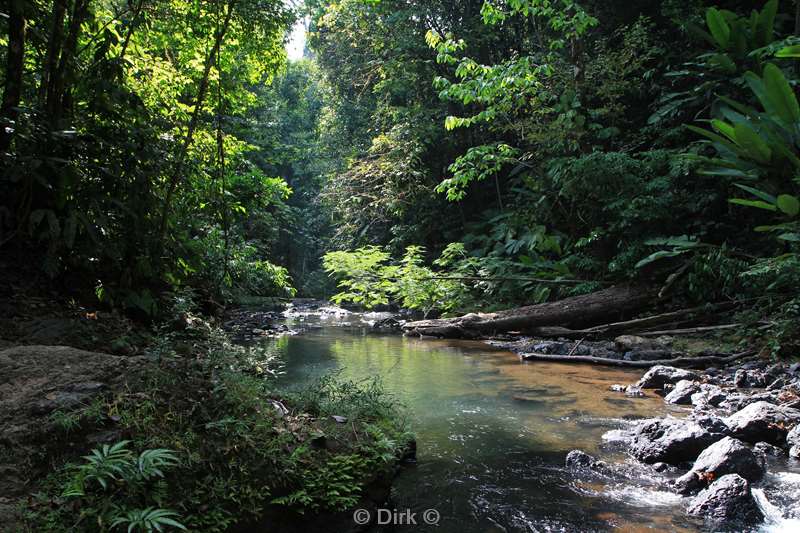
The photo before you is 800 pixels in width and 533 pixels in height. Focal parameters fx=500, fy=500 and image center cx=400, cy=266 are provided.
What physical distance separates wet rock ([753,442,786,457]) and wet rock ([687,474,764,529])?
978 millimetres

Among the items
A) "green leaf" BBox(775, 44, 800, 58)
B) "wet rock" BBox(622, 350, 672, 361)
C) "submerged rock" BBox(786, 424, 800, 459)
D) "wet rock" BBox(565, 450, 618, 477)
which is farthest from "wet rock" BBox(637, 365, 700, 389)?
"green leaf" BBox(775, 44, 800, 58)

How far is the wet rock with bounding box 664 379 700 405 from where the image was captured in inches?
225

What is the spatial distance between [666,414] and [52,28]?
6.92m

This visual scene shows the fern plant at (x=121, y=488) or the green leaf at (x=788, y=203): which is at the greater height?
the green leaf at (x=788, y=203)

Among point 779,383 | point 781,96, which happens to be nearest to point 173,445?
point 779,383

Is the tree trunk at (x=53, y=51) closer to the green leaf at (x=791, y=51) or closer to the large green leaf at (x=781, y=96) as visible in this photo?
the green leaf at (x=791, y=51)

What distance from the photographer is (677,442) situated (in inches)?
156

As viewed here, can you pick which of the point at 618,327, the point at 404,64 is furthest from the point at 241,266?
the point at 404,64

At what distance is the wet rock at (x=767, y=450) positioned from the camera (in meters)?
4.04

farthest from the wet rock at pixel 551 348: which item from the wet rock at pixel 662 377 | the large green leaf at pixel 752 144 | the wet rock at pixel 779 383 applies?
the large green leaf at pixel 752 144

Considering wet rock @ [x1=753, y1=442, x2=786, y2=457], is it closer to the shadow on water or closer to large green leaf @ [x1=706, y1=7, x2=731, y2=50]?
the shadow on water

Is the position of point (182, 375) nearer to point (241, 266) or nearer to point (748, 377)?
point (241, 266)

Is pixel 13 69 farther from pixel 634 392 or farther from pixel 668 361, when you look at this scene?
pixel 668 361

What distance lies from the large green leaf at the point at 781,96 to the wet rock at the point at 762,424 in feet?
15.2
